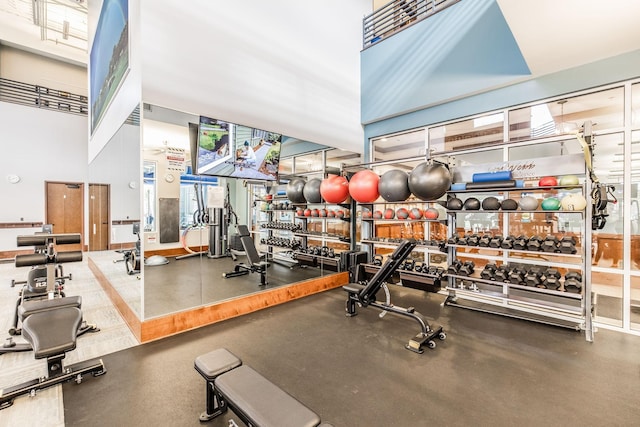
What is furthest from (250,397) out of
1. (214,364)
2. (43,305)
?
(43,305)

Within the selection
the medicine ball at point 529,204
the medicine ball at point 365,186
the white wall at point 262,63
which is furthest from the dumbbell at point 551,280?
the white wall at point 262,63

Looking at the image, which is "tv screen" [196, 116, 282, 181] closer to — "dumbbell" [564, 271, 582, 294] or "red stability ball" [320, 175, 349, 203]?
"red stability ball" [320, 175, 349, 203]

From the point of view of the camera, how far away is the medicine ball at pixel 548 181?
3.44 meters

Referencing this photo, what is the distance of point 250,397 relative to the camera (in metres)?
1.44

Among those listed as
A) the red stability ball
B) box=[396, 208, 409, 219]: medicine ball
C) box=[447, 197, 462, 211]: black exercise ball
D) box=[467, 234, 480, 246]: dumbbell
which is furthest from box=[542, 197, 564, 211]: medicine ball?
the red stability ball

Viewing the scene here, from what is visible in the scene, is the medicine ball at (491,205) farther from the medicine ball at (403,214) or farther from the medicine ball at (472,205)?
the medicine ball at (403,214)

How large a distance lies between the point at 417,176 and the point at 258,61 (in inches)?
104

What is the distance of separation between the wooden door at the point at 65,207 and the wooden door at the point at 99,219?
0.76 m

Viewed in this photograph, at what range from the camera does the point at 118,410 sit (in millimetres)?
2039

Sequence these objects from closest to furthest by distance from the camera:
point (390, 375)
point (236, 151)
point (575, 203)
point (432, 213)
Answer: point (390, 375) < point (575, 203) < point (236, 151) < point (432, 213)

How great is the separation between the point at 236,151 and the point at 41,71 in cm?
854

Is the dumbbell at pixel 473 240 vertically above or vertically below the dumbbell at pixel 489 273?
above

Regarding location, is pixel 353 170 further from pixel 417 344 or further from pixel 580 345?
pixel 580 345

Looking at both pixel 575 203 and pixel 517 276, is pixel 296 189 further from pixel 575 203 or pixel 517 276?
pixel 575 203
